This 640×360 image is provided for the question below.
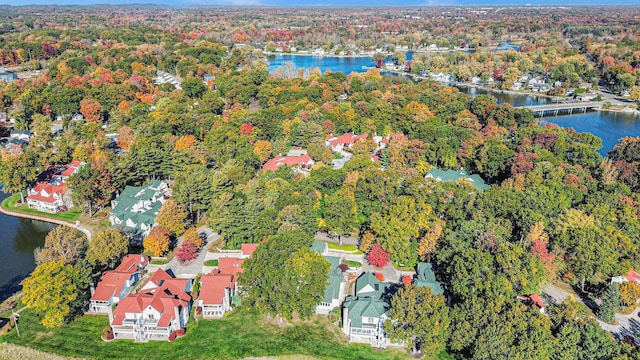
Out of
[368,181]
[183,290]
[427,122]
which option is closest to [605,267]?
[368,181]

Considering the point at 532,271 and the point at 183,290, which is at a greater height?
the point at 532,271

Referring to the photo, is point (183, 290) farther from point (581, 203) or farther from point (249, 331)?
point (581, 203)

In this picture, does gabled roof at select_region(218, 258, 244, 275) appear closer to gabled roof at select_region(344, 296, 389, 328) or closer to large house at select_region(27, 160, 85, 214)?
gabled roof at select_region(344, 296, 389, 328)

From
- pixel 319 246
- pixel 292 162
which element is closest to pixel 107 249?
pixel 319 246

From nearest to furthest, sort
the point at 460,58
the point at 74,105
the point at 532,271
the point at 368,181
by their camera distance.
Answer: the point at 532,271 → the point at 368,181 → the point at 74,105 → the point at 460,58

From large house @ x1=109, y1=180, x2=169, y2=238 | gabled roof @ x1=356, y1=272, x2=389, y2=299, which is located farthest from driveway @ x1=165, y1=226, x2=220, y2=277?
gabled roof @ x1=356, y1=272, x2=389, y2=299

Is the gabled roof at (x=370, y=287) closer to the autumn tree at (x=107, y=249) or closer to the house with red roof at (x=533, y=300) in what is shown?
the house with red roof at (x=533, y=300)
